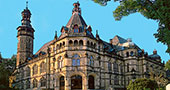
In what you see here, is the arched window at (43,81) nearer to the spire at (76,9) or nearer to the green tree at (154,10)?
the spire at (76,9)

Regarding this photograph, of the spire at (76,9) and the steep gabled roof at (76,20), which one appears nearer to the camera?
the steep gabled roof at (76,20)

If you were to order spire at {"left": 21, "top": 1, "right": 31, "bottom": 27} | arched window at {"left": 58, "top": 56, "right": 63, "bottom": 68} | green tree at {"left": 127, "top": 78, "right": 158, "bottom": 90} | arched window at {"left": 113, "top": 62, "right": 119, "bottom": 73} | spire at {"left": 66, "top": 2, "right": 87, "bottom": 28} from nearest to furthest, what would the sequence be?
green tree at {"left": 127, "top": 78, "right": 158, "bottom": 90} < arched window at {"left": 58, "top": 56, "right": 63, "bottom": 68} < spire at {"left": 66, "top": 2, "right": 87, "bottom": 28} < arched window at {"left": 113, "top": 62, "right": 119, "bottom": 73} < spire at {"left": 21, "top": 1, "right": 31, "bottom": 27}

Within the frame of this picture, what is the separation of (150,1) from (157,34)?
281cm

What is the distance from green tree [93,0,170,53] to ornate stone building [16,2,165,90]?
2131 centimetres

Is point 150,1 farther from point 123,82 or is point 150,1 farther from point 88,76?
point 123,82

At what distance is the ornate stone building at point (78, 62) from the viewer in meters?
39.9

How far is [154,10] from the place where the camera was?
1695 centimetres

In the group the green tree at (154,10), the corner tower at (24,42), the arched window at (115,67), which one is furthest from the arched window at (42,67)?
the green tree at (154,10)

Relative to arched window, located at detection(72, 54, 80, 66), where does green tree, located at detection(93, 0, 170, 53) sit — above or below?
above

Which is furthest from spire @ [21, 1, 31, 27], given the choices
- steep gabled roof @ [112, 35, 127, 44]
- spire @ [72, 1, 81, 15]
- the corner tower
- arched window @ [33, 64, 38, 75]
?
steep gabled roof @ [112, 35, 127, 44]

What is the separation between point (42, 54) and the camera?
164 feet

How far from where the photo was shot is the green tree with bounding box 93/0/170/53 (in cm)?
1620

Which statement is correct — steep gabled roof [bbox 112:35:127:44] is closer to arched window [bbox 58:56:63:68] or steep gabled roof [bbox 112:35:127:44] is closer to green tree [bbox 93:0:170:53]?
arched window [bbox 58:56:63:68]

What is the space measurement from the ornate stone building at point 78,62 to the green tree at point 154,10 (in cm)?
2131
